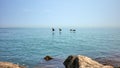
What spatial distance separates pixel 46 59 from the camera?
95.9ft

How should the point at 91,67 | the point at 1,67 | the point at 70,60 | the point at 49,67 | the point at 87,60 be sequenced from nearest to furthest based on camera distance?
the point at 1,67 < the point at 91,67 < the point at 87,60 < the point at 70,60 < the point at 49,67

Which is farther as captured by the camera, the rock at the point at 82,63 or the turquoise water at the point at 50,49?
the turquoise water at the point at 50,49

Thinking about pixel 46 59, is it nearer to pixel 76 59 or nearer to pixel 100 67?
pixel 76 59

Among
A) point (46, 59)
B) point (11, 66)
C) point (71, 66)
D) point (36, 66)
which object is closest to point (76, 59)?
point (71, 66)

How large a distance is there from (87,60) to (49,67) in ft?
27.8

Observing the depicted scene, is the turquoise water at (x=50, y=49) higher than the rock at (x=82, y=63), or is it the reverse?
the rock at (x=82, y=63)

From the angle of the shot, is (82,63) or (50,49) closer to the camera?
(82,63)

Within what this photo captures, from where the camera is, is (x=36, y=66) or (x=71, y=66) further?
(x=36, y=66)

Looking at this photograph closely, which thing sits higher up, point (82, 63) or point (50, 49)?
point (82, 63)

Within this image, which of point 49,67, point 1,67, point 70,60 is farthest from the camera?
point 49,67

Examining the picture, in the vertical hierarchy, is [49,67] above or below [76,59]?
below

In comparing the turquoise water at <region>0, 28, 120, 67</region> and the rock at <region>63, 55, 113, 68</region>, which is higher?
the rock at <region>63, 55, 113, 68</region>

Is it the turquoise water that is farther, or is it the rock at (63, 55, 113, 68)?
the turquoise water

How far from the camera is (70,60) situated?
1775cm
